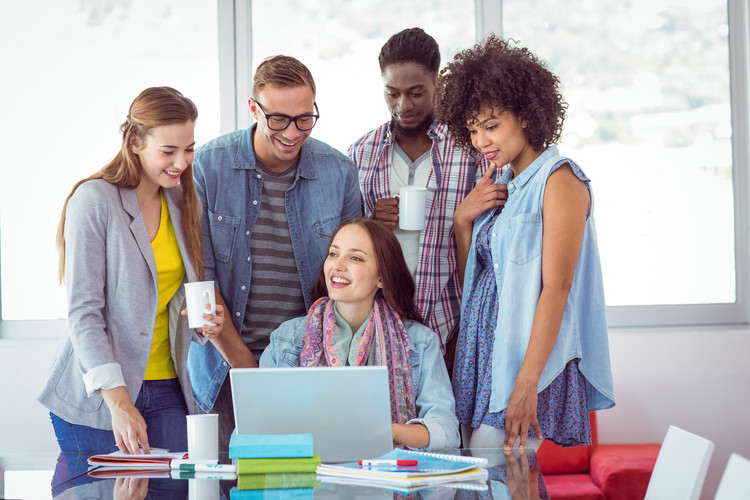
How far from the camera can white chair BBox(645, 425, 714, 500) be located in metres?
1.38

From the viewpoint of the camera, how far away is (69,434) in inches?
71.5

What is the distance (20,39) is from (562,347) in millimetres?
3072

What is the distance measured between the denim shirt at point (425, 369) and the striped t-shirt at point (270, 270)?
118mm

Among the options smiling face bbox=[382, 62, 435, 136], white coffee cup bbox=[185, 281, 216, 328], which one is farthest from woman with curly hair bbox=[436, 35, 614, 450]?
white coffee cup bbox=[185, 281, 216, 328]

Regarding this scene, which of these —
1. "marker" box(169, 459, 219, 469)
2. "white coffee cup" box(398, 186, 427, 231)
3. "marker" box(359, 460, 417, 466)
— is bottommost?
"marker" box(169, 459, 219, 469)

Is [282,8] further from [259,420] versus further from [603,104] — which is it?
[259,420]

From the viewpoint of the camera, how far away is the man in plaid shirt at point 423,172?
2.37 m

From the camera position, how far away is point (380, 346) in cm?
201

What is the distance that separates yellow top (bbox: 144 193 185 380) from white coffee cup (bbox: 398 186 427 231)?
0.68 metres

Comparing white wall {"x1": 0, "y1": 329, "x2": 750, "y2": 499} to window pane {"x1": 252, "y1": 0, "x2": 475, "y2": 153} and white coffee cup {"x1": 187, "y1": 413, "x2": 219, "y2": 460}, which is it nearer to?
window pane {"x1": 252, "y1": 0, "x2": 475, "y2": 153}

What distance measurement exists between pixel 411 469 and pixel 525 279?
0.62 m

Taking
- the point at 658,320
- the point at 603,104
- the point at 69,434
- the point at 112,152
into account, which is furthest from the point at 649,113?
the point at 69,434

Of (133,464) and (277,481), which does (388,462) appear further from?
(133,464)

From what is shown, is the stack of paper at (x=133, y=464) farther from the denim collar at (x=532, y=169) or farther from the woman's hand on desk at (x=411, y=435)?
the denim collar at (x=532, y=169)
